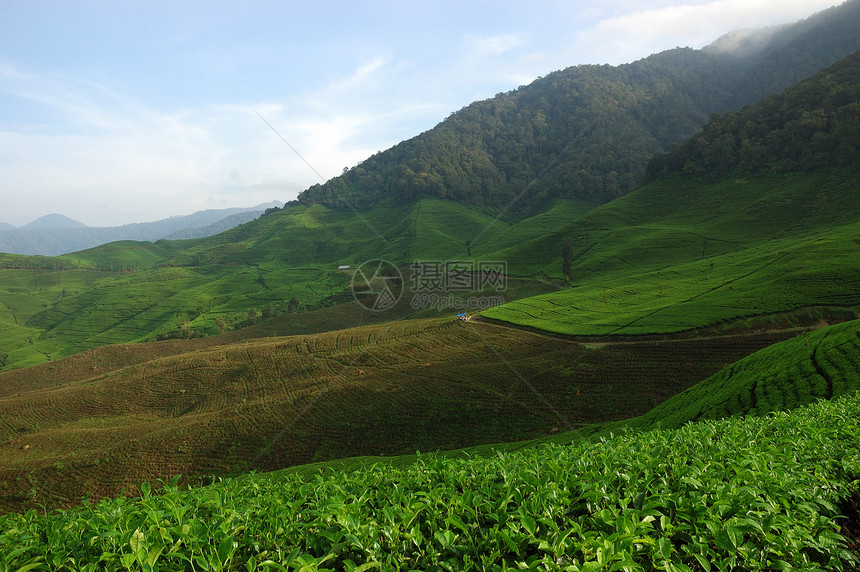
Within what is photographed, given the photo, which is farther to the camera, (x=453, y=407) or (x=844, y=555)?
(x=453, y=407)

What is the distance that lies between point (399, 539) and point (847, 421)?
822cm

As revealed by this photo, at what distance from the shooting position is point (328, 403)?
36.0m

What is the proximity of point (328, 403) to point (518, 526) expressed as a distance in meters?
35.1

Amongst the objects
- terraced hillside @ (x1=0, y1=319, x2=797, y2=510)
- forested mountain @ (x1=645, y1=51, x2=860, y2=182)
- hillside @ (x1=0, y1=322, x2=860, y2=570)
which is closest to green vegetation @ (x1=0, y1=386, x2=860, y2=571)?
hillside @ (x1=0, y1=322, x2=860, y2=570)

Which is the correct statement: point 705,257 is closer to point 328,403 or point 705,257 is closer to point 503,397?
point 503,397

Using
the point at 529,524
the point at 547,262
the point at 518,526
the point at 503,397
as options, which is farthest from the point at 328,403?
the point at 547,262

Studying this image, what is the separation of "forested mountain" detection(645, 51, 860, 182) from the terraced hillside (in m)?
92.5

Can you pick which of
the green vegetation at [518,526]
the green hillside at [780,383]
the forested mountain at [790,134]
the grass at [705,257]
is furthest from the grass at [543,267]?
the green vegetation at [518,526]

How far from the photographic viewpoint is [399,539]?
352cm

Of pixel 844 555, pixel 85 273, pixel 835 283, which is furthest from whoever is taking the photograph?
pixel 85 273

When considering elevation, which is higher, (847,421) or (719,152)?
(719,152)

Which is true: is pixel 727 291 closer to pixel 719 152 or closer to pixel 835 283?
pixel 835 283

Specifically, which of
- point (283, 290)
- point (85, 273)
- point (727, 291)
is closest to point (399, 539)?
point (727, 291)

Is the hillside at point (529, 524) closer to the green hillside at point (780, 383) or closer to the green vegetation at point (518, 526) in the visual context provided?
the green vegetation at point (518, 526)
